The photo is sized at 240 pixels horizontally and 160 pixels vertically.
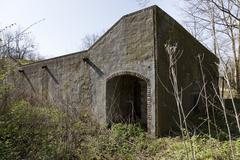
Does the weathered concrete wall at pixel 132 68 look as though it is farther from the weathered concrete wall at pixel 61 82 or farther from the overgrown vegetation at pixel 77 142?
the overgrown vegetation at pixel 77 142

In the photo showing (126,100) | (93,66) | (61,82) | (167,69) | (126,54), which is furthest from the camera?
(61,82)

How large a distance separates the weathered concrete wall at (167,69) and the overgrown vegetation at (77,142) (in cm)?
113

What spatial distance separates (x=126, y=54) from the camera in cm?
1020

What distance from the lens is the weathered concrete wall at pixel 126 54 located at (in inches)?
372

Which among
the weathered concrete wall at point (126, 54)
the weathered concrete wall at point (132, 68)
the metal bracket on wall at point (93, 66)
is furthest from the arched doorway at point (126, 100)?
the metal bracket on wall at point (93, 66)

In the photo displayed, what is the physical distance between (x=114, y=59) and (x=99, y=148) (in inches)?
149

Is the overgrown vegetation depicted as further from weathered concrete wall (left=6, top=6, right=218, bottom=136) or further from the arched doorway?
the arched doorway

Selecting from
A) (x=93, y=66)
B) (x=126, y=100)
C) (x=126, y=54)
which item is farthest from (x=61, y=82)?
(x=126, y=54)

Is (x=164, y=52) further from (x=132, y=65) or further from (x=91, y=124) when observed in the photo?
(x=91, y=124)

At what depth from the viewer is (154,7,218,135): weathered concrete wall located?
30.6 feet

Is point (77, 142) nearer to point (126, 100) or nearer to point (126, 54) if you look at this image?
point (126, 54)

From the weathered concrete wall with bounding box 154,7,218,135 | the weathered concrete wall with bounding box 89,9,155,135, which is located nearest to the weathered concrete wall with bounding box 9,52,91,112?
the weathered concrete wall with bounding box 89,9,155,135

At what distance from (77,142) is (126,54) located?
3.91 m

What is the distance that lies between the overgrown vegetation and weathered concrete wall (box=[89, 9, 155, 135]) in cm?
99
